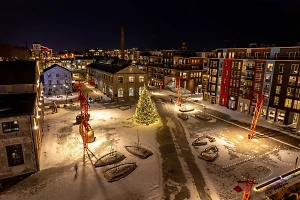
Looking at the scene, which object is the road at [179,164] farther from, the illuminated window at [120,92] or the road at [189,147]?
the illuminated window at [120,92]

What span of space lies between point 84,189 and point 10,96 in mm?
20382

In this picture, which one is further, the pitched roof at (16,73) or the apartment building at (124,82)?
the apartment building at (124,82)

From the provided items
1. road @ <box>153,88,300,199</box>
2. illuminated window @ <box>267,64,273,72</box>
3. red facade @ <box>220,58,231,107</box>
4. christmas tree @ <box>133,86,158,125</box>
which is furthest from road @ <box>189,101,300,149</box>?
christmas tree @ <box>133,86,158,125</box>

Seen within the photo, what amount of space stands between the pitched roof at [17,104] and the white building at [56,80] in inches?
1463

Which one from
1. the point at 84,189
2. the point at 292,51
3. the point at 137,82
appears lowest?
the point at 84,189

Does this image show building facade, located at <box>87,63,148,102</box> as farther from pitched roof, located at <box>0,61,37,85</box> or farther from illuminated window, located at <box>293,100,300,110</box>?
illuminated window, located at <box>293,100,300,110</box>

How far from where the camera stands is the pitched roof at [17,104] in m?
24.4

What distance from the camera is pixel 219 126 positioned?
140 feet

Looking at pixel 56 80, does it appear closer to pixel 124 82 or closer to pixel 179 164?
pixel 124 82

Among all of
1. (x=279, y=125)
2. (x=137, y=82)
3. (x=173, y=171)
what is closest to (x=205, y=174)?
(x=173, y=171)

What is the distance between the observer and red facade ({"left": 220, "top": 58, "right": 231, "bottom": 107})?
5676cm

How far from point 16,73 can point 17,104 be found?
11.5 meters

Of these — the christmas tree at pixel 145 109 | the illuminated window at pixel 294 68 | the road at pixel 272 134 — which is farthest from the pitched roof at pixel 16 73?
the illuminated window at pixel 294 68

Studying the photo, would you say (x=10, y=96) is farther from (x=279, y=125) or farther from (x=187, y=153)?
(x=279, y=125)
